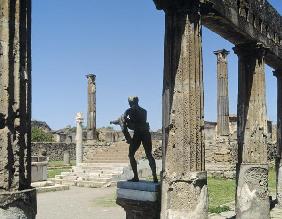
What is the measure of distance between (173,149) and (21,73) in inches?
118

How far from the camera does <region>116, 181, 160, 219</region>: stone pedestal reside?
21.8ft

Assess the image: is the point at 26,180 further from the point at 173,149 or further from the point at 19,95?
the point at 173,149

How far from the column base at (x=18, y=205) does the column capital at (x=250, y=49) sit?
6558 millimetres

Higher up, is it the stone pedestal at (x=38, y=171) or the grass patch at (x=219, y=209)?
the stone pedestal at (x=38, y=171)

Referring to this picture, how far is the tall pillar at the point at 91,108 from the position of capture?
93.4ft

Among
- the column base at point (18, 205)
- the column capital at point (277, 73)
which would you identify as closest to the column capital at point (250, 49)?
the column capital at point (277, 73)

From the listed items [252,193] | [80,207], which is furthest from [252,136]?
[80,207]

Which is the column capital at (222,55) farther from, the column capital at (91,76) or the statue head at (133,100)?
the statue head at (133,100)

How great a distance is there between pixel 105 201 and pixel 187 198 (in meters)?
7.67

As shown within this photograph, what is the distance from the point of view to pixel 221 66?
23.4 metres

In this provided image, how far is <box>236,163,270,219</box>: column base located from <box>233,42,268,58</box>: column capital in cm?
236

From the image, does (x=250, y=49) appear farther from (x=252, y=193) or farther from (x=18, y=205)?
(x=18, y=205)

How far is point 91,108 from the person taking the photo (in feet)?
94.0

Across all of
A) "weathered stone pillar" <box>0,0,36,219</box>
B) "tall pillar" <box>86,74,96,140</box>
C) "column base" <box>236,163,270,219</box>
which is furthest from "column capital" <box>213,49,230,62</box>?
"weathered stone pillar" <box>0,0,36,219</box>
